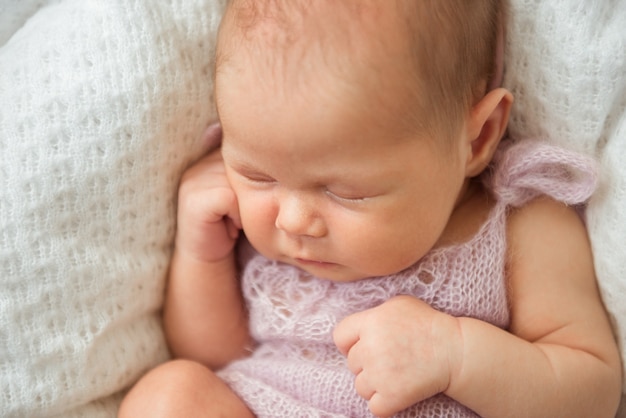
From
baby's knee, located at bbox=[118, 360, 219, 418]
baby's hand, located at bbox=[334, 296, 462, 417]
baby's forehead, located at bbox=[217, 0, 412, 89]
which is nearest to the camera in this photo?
baby's forehead, located at bbox=[217, 0, 412, 89]

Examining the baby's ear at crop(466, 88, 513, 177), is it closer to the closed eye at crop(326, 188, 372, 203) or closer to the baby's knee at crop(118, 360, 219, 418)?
the closed eye at crop(326, 188, 372, 203)

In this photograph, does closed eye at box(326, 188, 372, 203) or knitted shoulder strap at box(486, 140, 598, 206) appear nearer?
closed eye at box(326, 188, 372, 203)

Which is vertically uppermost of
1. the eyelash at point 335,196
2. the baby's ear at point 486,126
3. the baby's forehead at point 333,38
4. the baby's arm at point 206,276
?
the baby's forehead at point 333,38

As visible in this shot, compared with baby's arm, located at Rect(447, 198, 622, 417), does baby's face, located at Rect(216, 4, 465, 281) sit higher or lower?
higher

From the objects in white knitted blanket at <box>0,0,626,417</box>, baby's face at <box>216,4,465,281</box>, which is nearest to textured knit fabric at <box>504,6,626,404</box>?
white knitted blanket at <box>0,0,626,417</box>

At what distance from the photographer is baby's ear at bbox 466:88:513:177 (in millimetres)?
1225

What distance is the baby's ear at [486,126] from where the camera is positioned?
4.02ft

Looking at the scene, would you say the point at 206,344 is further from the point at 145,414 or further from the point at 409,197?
the point at 409,197

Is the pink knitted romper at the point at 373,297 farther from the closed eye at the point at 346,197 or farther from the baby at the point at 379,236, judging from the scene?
the closed eye at the point at 346,197

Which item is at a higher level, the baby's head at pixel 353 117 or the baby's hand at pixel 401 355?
the baby's head at pixel 353 117

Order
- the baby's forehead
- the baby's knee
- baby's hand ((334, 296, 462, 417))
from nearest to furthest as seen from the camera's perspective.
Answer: the baby's forehead, baby's hand ((334, 296, 462, 417)), the baby's knee

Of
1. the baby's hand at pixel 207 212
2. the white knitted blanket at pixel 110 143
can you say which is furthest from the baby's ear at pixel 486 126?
the baby's hand at pixel 207 212

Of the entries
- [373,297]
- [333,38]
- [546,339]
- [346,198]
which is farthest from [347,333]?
[333,38]

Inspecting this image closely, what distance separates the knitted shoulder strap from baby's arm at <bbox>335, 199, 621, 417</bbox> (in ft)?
0.14
